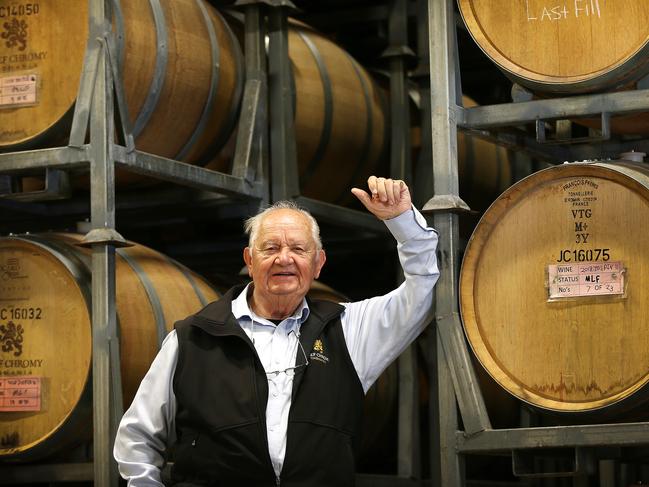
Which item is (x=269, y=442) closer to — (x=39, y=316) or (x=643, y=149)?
(x=39, y=316)

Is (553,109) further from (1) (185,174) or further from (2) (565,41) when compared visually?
(1) (185,174)

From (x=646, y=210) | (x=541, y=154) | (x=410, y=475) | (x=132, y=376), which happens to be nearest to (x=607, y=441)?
(x=646, y=210)

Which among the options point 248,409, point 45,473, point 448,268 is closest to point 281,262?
point 248,409

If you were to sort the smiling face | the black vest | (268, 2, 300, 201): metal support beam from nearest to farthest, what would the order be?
the black vest
the smiling face
(268, 2, 300, 201): metal support beam

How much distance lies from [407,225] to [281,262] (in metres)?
0.58

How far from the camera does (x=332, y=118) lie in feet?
29.8

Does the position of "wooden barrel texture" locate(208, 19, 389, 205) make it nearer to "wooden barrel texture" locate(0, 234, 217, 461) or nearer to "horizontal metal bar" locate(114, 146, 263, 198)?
"horizontal metal bar" locate(114, 146, 263, 198)

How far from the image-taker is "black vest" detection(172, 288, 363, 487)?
6.02 metres

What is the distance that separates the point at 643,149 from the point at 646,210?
1.55 meters

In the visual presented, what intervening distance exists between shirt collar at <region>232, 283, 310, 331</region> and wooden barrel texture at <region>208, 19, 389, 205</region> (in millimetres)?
2235

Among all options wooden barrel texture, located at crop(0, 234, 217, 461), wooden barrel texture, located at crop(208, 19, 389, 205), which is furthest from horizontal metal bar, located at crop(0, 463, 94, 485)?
wooden barrel texture, located at crop(208, 19, 389, 205)

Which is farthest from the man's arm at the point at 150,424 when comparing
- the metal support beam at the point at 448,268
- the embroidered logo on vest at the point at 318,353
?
the metal support beam at the point at 448,268

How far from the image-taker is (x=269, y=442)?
6.04 metres

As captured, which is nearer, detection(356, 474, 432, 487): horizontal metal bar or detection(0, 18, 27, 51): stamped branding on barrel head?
detection(0, 18, 27, 51): stamped branding on barrel head
